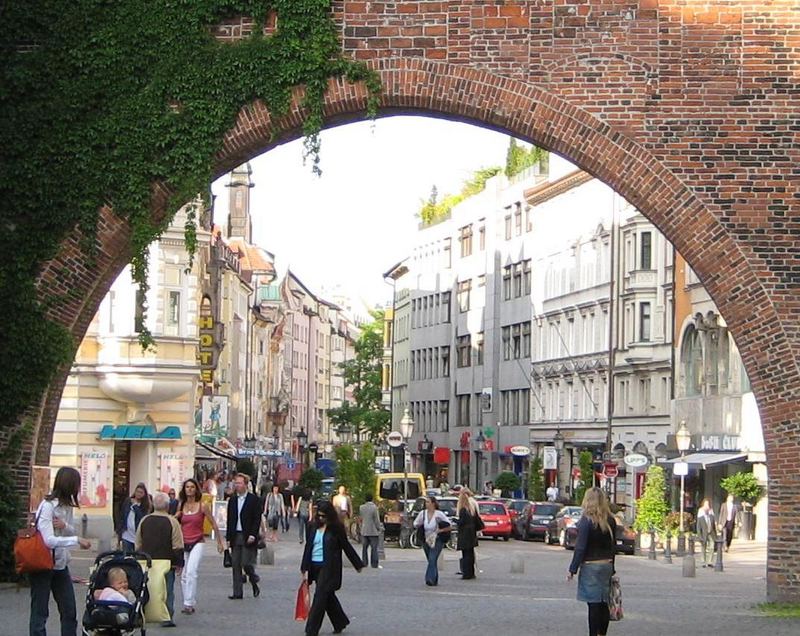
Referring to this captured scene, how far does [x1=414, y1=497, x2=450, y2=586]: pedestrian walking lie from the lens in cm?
3155

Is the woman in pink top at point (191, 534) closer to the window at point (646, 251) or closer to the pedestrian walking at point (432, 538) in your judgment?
the pedestrian walking at point (432, 538)

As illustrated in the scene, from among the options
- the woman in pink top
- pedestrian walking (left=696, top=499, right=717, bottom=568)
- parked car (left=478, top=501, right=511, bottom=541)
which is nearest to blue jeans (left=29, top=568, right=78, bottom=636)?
the woman in pink top

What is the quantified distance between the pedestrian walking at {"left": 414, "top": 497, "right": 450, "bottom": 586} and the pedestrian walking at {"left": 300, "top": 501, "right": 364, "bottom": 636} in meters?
10.5

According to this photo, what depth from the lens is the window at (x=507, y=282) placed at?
96.8 meters

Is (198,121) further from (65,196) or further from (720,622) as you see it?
(720,622)

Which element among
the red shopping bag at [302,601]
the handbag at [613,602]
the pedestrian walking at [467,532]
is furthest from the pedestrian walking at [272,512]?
the handbag at [613,602]

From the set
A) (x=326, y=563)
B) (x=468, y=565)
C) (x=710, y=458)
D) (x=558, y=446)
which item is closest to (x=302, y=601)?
(x=326, y=563)

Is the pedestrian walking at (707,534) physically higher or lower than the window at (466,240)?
lower

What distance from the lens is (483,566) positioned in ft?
132


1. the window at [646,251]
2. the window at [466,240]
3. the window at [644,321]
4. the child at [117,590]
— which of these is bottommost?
the child at [117,590]

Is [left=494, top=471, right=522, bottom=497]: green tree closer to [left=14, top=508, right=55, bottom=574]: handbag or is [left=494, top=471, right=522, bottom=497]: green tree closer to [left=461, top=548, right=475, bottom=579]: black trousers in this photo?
[left=461, top=548, right=475, bottom=579]: black trousers

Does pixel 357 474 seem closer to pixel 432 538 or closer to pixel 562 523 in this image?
pixel 562 523

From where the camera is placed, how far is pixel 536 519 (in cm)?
5831

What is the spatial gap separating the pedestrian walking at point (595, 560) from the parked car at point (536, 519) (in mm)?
38360
